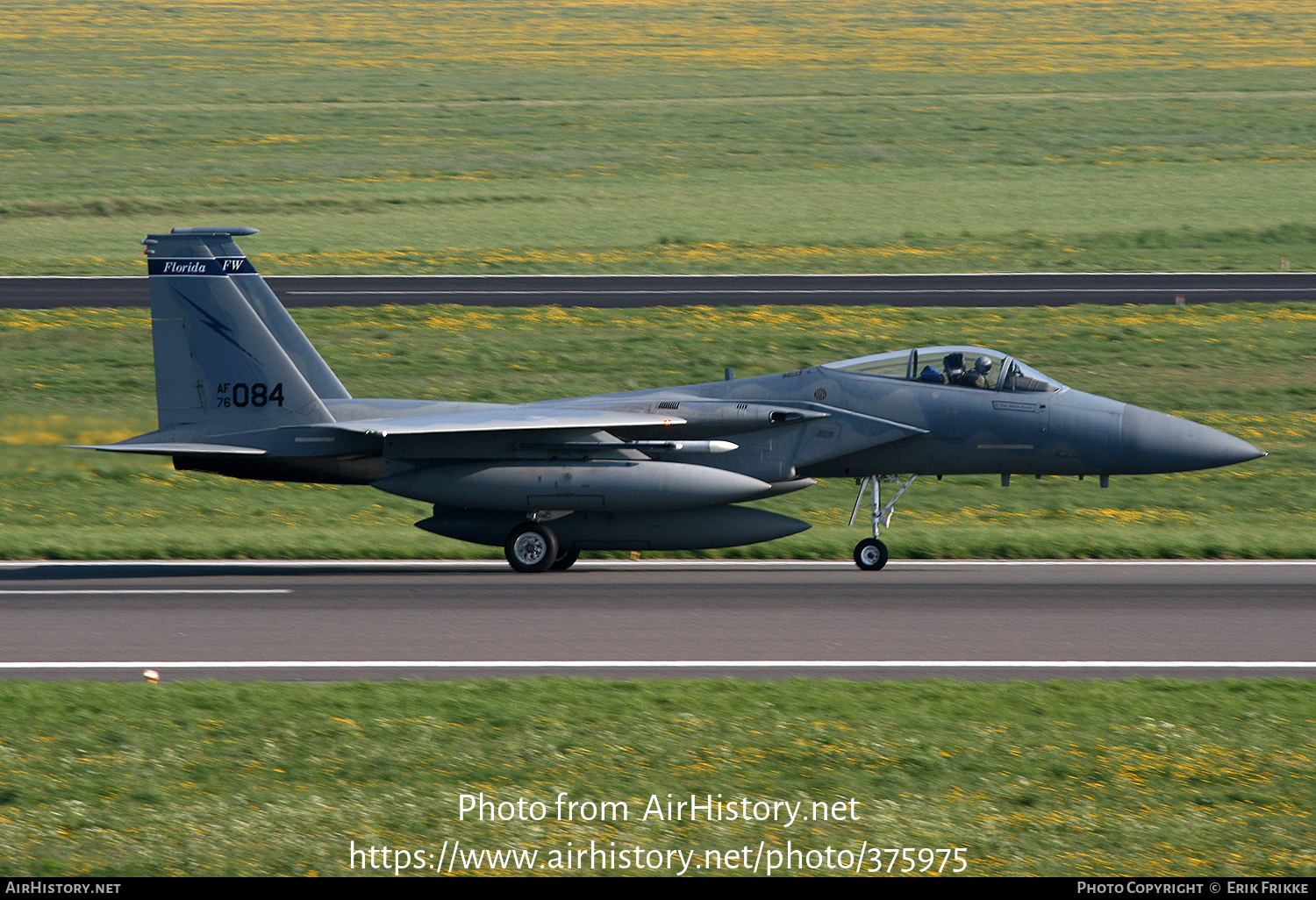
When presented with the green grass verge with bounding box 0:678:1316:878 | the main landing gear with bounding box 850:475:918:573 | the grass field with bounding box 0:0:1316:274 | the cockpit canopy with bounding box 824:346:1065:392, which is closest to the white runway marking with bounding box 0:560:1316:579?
the main landing gear with bounding box 850:475:918:573

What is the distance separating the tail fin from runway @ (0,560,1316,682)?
2089mm

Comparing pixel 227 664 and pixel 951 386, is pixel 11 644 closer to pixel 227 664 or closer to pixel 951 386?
pixel 227 664

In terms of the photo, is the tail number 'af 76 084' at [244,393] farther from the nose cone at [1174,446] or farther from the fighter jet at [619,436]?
the nose cone at [1174,446]

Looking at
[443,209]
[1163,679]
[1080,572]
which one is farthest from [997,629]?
[443,209]

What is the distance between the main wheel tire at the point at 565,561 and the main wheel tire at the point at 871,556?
12.3 feet

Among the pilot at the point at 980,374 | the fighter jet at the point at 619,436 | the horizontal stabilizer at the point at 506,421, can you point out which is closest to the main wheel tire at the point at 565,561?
the fighter jet at the point at 619,436

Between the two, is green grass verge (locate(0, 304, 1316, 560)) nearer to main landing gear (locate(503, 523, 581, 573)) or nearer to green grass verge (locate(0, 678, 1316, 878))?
main landing gear (locate(503, 523, 581, 573))

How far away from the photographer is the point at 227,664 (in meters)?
13.8

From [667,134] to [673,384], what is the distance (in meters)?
35.6

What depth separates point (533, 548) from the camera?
20109mm

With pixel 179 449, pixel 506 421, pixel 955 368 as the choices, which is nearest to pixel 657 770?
pixel 506 421

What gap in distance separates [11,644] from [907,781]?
934 centimetres

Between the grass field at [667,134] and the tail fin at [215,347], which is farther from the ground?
the grass field at [667,134]

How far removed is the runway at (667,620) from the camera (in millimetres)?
13734
